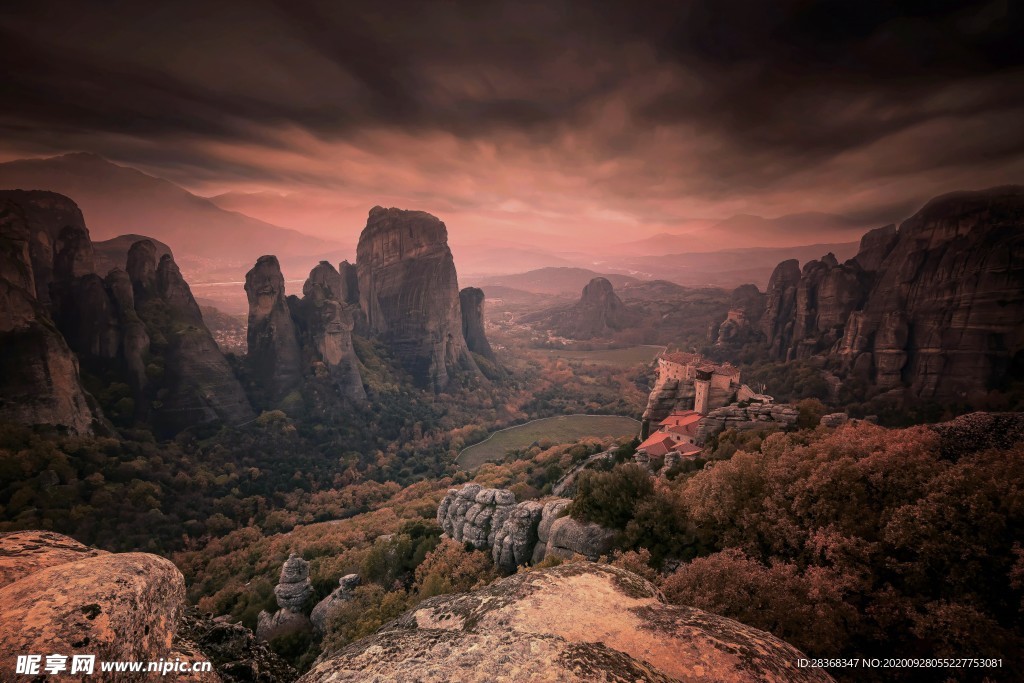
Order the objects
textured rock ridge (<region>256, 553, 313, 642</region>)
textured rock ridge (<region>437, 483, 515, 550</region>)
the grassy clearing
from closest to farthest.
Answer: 1. textured rock ridge (<region>256, 553, 313, 642</region>)
2. textured rock ridge (<region>437, 483, 515, 550</region>)
3. the grassy clearing

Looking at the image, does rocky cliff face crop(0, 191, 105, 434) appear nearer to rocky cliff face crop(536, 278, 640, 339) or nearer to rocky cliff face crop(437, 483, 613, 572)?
rocky cliff face crop(437, 483, 613, 572)

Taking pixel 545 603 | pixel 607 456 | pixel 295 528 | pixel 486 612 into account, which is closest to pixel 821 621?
pixel 545 603

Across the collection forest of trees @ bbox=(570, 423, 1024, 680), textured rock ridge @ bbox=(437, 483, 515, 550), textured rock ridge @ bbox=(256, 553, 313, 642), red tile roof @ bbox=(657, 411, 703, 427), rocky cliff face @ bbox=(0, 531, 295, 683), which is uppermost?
rocky cliff face @ bbox=(0, 531, 295, 683)

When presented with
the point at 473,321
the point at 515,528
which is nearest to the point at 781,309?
the point at 473,321

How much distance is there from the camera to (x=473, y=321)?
417ft

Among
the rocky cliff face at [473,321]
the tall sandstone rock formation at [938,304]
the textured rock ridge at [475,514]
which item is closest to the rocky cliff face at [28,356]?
the textured rock ridge at [475,514]

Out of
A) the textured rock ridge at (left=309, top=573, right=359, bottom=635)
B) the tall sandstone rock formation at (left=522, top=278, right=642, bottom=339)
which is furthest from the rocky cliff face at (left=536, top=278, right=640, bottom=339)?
the textured rock ridge at (left=309, top=573, right=359, bottom=635)

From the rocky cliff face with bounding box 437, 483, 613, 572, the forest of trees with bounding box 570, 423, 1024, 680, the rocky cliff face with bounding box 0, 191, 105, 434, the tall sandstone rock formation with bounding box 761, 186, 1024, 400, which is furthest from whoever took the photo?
the tall sandstone rock formation with bounding box 761, 186, 1024, 400

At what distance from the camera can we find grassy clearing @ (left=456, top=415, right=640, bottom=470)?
256 ft

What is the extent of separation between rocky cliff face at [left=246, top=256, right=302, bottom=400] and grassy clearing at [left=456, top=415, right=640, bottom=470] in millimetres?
36009

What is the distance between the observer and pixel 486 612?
9.62m

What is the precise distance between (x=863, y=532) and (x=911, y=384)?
225 feet

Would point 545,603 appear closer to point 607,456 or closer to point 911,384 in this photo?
point 607,456

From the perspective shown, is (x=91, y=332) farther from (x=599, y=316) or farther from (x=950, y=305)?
(x=599, y=316)
